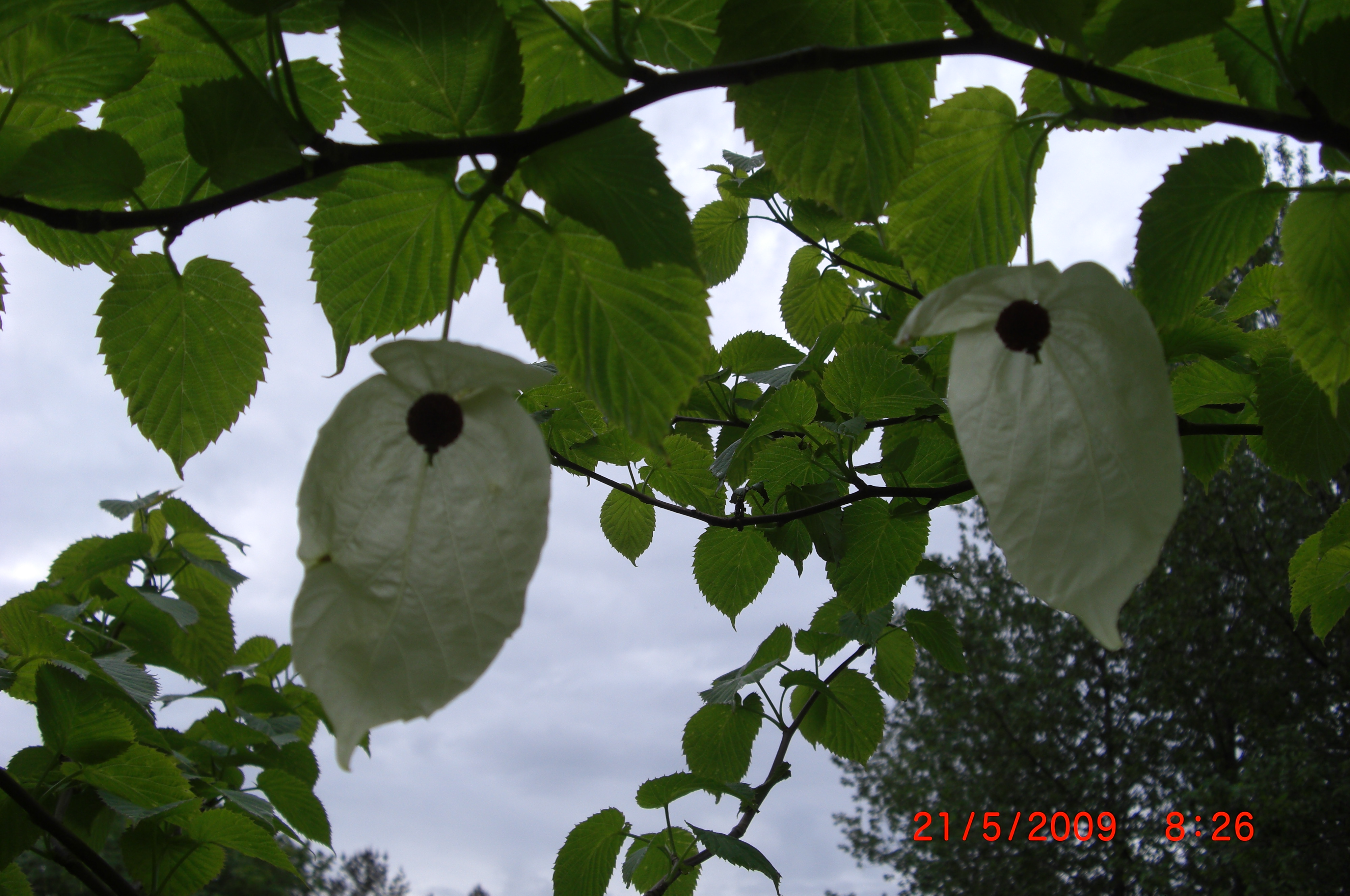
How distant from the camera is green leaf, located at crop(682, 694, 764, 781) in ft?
4.28

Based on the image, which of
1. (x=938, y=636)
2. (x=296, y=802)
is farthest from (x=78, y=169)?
(x=296, y=802)

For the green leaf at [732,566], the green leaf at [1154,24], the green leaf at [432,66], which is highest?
the green leaf at [732,566]

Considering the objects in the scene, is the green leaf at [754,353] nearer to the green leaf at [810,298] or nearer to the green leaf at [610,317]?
the green leaf at [810,298]

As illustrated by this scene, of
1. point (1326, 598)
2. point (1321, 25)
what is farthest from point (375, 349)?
point (1326, 598)

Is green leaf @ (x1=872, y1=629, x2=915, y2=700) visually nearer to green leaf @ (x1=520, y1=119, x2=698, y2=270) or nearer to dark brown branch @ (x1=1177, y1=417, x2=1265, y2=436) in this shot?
dark brown branch @ (x1=1177, y1=417, x2=1265, y2=436)

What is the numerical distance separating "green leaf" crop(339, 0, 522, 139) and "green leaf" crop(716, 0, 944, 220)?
11 cm

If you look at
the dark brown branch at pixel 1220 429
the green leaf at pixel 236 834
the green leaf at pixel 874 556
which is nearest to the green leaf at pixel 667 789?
the green leaf at pixel 874 556

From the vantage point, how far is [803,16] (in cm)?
35

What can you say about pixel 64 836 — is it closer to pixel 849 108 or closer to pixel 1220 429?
pixel 849 108

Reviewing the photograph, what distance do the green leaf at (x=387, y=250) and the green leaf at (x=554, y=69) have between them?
0.07 m

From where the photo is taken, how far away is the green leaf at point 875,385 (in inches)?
36.4

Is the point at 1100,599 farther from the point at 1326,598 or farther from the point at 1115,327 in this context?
the point at 1326,598

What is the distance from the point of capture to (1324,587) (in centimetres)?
104

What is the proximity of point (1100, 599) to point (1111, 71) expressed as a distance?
21 cm
